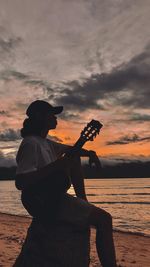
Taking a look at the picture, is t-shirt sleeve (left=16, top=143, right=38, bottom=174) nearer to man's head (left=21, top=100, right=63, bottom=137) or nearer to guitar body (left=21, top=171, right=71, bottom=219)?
guitar body (left=21, top=171, right=71, bottom=219)

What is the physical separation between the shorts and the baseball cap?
929 millimetres

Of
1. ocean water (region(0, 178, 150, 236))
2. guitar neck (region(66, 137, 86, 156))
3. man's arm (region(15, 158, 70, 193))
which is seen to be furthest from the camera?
ocean water (region(0, 178, 150, 236))

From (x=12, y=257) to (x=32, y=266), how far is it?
591 centimetres

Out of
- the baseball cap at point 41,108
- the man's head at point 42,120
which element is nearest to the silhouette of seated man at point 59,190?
the man's head at point 42,120

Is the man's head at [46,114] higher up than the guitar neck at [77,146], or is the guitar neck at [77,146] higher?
the man's head at [46,114]

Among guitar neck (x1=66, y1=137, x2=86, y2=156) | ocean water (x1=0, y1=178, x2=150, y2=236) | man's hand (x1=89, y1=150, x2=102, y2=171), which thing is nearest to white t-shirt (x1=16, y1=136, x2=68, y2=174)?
guitar neck (x1=66, y1=137, x2=86, y2=156)

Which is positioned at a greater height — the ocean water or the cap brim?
the cap brim

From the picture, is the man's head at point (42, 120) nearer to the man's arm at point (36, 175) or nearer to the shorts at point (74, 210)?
the man's arm at point (36, 175)

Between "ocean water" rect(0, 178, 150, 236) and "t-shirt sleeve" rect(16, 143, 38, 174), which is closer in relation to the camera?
"t-shirt sleeve" rect(16, 143, 38, 174)

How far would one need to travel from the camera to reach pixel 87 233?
3.72 metres

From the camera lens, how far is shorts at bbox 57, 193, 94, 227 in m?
3.52

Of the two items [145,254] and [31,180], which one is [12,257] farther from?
[31,180]

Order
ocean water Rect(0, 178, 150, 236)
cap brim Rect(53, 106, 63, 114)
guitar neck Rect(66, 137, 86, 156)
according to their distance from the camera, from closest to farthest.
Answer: guitar neck Rect(66, 137, 86, 156)
cap brim Rect(53, 106, 63, 114)
ocean water Rect(0, 178, 150, 236)

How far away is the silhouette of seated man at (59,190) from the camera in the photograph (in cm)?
344
